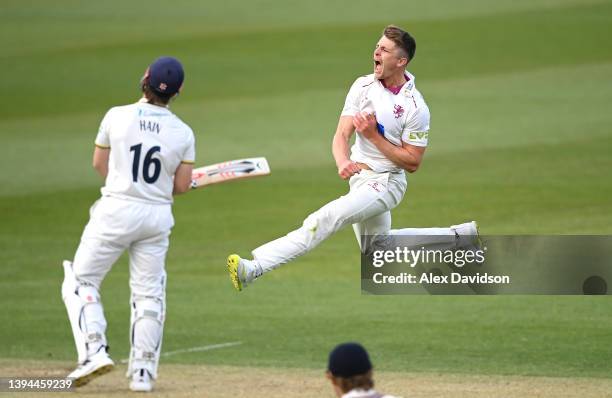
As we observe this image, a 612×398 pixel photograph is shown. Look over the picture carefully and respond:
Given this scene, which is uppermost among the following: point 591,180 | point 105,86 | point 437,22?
point 437,22

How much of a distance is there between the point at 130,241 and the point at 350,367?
4.19m

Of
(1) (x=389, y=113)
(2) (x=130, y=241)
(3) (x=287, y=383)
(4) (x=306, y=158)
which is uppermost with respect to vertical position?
(4) (x=306, y=158)

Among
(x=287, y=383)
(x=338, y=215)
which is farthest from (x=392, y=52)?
(x=287, y=383)

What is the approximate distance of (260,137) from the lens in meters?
25.3

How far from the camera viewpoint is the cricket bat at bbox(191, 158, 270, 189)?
36.3 ft

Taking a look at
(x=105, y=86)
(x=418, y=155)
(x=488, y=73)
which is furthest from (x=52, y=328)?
(x=488, y=73)

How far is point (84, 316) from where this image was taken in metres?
10.3

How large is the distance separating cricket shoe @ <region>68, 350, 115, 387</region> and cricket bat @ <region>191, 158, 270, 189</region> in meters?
1.73

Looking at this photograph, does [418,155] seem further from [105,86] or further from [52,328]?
[105,86]

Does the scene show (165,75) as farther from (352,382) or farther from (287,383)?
(352,382)

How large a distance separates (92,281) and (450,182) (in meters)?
12.7

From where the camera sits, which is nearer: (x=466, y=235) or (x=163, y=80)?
(x=163, y=80)

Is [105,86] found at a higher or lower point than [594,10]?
lower

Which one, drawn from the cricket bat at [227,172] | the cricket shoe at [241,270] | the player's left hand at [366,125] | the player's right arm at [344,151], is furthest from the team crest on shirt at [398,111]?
the cricket shoe at [241,270]
